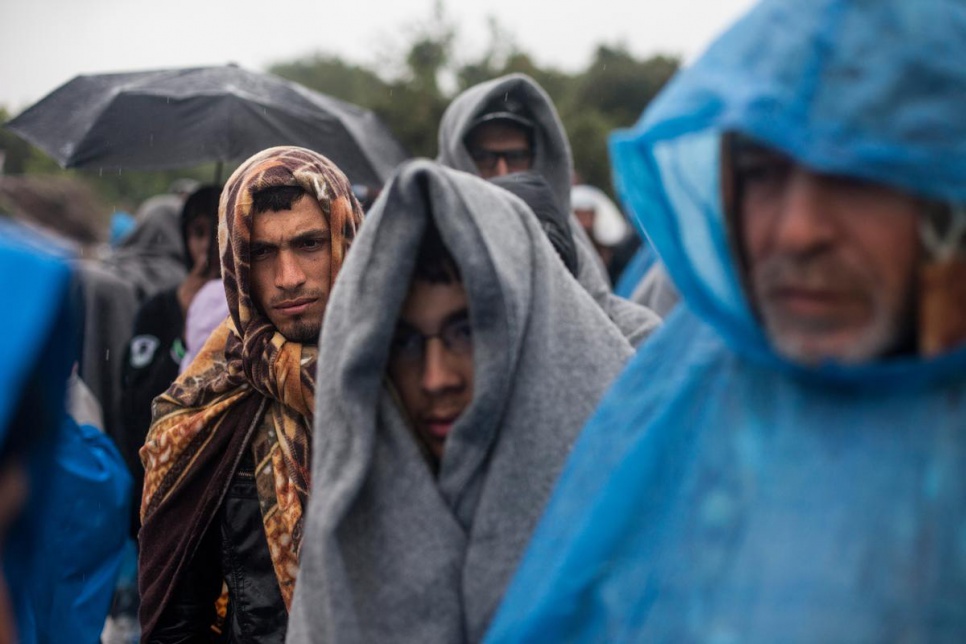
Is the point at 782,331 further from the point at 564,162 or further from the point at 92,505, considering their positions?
the point at 564,162

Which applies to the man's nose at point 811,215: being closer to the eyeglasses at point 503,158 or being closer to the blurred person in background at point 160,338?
the eyeglasses at point 503,158

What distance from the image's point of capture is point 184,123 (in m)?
5.54

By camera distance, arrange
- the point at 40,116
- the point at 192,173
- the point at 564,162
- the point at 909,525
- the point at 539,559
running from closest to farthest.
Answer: the point at 909,525, the point at 539,559, the point at 564,162, the point at 40,116, the point at 192,173

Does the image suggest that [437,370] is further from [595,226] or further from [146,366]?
[595,226]

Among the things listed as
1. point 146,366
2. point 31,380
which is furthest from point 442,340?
point 146,366

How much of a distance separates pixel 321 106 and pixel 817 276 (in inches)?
178

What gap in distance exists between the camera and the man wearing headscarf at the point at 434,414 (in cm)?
209

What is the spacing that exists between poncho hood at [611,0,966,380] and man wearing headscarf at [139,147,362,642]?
1.65 m

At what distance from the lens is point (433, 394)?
87.1 inches

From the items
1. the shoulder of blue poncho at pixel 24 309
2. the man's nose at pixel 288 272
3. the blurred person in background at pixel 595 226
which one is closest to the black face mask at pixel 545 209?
the man's nose at pixel 288 272

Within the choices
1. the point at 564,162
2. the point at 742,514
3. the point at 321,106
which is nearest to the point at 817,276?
the point at 742,514

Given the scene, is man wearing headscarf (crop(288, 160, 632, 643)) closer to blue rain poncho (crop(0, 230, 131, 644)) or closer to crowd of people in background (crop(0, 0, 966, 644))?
crowd of people in background (crop(0, 0, 966, 644))

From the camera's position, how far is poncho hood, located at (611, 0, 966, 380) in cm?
149

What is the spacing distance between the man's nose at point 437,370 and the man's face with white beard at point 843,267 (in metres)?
0.75
